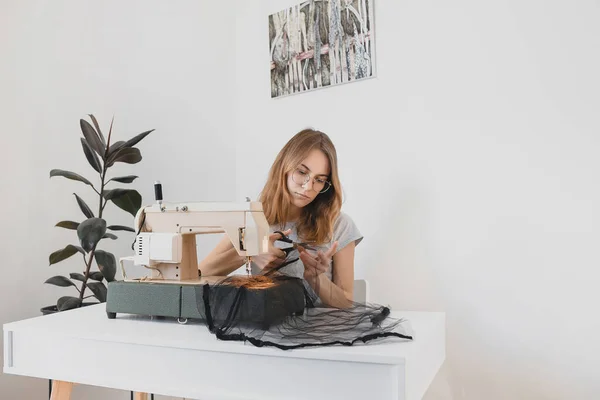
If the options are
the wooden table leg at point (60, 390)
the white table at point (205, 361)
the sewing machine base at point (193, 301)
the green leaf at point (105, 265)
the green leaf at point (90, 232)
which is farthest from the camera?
the green leaf at point (105, 265)

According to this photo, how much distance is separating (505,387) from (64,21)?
225 centimetres

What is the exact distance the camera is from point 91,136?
191 cm

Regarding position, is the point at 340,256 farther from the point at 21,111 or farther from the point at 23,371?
the point at 21,111

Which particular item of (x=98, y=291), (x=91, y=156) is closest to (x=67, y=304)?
(x=98, y=291)

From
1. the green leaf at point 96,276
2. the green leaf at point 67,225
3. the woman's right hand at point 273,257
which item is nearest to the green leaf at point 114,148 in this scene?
the green leaf at point 67,225

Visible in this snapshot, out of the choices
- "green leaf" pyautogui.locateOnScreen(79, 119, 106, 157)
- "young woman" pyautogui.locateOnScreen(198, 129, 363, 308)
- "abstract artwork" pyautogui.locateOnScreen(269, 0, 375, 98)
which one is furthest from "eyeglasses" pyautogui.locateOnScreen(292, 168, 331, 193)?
"green leaf" pyautogui.locateOnScreen(79, 119, 106, 157)

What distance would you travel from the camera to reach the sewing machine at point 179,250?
126 centimetres

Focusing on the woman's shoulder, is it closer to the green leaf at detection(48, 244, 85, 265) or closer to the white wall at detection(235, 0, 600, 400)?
the white wall at detection(235, 0, 600, 400)

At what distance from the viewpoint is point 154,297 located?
1291 mm

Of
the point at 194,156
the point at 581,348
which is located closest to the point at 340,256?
the point at 581,348

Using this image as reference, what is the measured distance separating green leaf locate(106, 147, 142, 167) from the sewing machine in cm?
68

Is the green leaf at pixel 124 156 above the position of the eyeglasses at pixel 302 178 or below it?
above

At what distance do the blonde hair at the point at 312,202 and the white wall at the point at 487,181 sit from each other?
1.35ft

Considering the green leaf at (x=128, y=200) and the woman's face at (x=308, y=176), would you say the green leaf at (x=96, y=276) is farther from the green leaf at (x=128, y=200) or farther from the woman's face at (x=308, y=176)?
the woman's face at (x=308, y=176)
